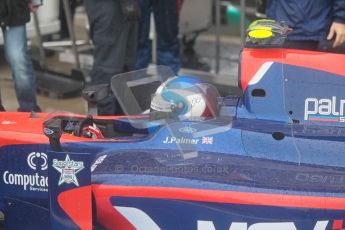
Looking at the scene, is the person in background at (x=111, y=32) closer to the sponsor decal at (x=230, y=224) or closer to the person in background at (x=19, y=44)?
the person in background at (x=19, y=44)

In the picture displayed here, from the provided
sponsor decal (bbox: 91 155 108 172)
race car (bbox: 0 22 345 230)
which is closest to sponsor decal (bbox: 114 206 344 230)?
race car (bbox: 0 22 345 230)

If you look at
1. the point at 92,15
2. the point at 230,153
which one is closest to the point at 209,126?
the point at 230,153

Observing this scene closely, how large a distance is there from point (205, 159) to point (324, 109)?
22.8 inches

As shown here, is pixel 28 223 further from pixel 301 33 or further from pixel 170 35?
pixel 170 35

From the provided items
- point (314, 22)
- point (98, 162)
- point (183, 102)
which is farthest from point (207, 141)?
point (314, 22)

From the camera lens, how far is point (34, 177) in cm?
257

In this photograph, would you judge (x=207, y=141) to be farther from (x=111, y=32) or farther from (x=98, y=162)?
(x=111, y=32)

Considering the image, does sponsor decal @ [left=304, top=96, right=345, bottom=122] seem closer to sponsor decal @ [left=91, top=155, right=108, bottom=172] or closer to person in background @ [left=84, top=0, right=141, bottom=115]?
sponsor decal @ [left=91, top=155, right=108, bottom=172]

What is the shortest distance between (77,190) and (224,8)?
5666 millimetres

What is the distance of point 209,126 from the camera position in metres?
2.52

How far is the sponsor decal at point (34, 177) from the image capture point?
8.38 ft

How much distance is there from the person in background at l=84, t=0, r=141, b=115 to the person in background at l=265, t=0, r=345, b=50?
947 millimetres

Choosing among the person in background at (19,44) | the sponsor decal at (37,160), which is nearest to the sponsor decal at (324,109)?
the sponsor decal at (37,160)

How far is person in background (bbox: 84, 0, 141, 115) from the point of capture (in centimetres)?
372
